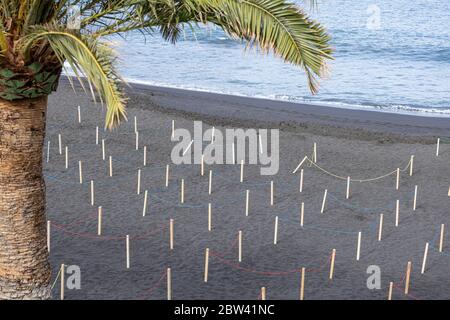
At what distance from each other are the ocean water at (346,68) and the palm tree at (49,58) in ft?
75.5

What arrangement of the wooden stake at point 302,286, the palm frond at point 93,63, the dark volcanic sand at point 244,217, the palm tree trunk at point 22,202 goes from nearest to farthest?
the palm frond at point 93,63
the palm tree trunk at point 22,202
the wooden stake at point 302,286
the dark volcanic sand at point 244,217

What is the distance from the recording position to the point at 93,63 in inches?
318

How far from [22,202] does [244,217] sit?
23.0ft

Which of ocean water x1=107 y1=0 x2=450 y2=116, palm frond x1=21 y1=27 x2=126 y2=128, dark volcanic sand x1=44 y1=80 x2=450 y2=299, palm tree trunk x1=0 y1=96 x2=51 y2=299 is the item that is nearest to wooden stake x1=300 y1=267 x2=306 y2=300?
dark volcanic sand x1=44 y1=80 x2=450 y2=299

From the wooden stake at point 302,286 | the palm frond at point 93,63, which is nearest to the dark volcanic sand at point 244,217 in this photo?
the wooden stake at point 302,286

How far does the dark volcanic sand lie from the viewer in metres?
13.2

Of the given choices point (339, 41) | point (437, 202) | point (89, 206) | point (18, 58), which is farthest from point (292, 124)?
point (339, 41)

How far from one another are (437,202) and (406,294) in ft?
18.8

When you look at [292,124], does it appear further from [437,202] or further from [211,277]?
[211,277]

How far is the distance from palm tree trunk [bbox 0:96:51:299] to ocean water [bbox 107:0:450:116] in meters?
22.9

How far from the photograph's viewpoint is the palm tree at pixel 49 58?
8391mm

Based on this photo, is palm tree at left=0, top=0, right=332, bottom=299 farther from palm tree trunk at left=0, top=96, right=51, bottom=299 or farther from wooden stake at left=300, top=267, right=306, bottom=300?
wooden stake at left=300, top=267, right=306, bottom=300

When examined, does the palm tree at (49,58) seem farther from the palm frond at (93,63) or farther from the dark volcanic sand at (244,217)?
the dark volcanic sand at (244,217)

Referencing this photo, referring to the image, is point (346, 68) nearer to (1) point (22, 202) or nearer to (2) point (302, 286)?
(2) point (302, 286)
